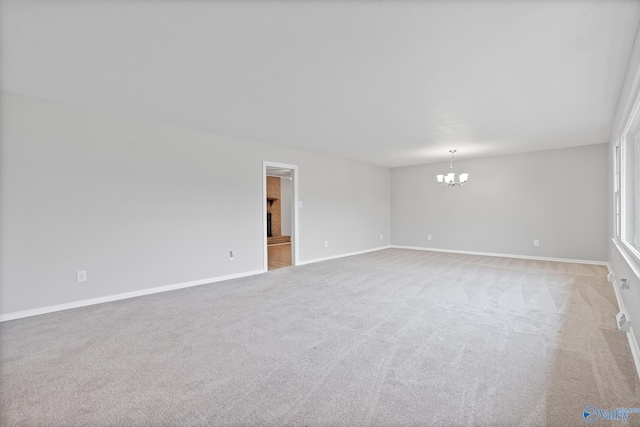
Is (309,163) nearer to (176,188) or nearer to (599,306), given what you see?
(176,188)

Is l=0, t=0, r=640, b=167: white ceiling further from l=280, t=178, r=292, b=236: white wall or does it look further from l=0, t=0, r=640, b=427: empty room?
l=280, t=178, r=292, b=236: white wall

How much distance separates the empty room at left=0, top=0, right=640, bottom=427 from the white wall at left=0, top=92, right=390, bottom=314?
0.02 metres

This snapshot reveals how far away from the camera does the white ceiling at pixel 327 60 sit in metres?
1.75

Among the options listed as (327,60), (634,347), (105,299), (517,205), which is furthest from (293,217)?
(517,205)

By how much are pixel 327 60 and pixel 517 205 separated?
584 cm

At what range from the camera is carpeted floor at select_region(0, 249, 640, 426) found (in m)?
1.55

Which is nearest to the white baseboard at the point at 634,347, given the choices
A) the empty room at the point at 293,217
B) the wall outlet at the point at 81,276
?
the empty room at the point at 293,217

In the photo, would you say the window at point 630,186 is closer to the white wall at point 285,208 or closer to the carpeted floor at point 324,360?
the carpeted floor at point 324,360

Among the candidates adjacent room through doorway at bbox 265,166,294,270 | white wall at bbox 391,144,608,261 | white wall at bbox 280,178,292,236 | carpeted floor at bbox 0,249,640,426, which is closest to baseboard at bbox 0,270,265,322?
carpeted floor at bbox 0,249,640,426

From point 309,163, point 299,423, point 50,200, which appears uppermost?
point 309,163

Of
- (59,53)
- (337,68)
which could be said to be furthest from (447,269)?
(59,53)

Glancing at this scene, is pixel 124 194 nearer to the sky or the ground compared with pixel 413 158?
nearer to the ground

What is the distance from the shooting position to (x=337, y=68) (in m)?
2.44

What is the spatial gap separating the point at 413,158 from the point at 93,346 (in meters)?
6.38
